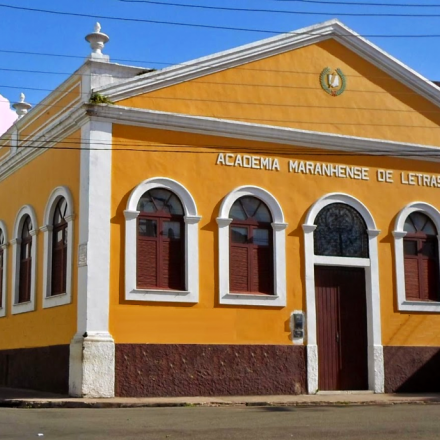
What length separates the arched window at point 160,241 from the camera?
1594 centimetres

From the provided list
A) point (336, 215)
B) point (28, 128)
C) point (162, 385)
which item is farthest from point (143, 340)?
point (28, 128)

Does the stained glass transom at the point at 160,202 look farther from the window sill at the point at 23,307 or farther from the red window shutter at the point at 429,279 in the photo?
the red window shutter at the point at 429,279

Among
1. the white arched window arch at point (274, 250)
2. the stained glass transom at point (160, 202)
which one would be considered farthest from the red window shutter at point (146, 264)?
the white arched window arch at point (274, 250)

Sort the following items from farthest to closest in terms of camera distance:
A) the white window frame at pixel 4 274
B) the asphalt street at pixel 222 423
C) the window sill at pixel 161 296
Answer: the white window frame at pixel 4 274
the window sill at pixel 161 296
the asphalt street at pixel 222 423

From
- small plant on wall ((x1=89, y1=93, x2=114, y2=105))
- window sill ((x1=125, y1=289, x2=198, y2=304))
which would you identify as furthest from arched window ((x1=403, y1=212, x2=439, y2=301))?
small plant on wall ((x1=89, y1=93, x2=114, y2=105))

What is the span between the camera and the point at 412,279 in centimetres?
1855

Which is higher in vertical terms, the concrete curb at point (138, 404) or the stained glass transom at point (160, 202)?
the stained glass transom at point (160, 202)

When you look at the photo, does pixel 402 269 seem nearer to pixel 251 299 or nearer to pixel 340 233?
pixel 340 233

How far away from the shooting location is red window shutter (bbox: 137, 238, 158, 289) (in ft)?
51.9

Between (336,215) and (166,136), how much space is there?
4111mm

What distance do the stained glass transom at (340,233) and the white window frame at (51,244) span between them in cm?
505

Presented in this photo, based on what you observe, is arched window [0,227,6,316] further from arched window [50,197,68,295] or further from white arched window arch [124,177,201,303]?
white arched window arch [124,177,201,303]

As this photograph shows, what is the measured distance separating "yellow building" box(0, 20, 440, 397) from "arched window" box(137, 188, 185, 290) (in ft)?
0.10

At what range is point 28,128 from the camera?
19.6m
